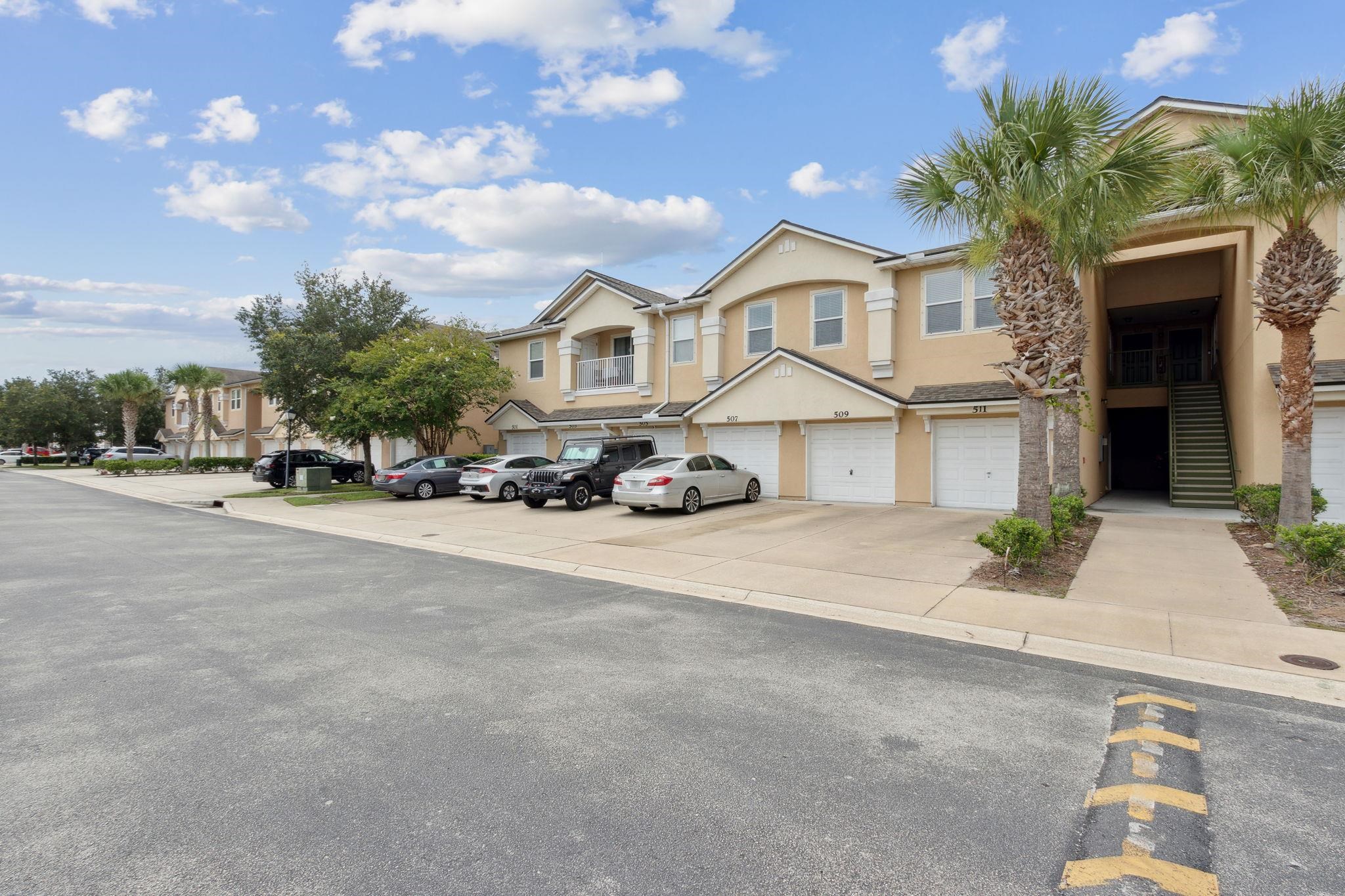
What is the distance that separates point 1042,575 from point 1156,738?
4.97m

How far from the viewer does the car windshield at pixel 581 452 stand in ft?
62.5

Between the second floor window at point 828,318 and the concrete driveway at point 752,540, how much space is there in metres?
4.88

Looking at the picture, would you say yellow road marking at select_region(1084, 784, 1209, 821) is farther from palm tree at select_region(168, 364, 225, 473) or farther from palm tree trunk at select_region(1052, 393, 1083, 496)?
palm tree at select_region(168, 364, 225, 473)

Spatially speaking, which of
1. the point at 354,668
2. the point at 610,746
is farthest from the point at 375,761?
the point at 354,668

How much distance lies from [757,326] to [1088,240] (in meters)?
10.3

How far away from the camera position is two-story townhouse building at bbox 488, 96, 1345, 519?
15023mm

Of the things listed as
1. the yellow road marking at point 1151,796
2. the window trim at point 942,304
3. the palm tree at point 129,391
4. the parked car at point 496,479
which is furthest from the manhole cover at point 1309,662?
the palm tree at point 129,391

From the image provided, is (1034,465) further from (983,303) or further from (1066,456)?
(983,303)

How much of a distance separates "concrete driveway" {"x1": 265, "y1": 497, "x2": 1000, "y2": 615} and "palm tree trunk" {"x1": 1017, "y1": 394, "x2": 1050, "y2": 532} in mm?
1034

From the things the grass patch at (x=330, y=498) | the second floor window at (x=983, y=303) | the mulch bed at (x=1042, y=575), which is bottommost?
the grass patch at (x=330, y=498)

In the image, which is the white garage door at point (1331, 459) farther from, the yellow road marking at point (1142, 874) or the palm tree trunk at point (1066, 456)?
the yellow road marking at point (1142, 874)

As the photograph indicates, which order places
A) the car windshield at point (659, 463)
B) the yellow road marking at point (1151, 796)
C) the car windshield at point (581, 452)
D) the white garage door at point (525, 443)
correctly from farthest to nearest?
the white garage door at point (525, 443) → the car windshield at point (581, 452) → the car windshield at point (659, 463) → the yellow road marking at point (1151, 796)

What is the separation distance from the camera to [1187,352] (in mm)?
23156

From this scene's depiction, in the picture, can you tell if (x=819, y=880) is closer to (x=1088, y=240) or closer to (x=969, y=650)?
(x=969, y=650)
